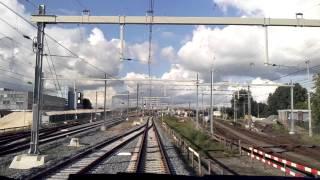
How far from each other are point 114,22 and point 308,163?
16.9 metres

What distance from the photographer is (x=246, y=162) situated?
3044cm

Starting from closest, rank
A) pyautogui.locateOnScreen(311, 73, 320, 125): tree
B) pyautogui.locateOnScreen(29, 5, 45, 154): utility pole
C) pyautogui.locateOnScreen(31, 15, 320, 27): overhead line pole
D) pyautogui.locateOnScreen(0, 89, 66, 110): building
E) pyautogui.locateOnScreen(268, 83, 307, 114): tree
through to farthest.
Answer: pyautogui.locateOnScreen(31, 15, 320, 27): overhead line pole < pyautogui.locateOnScreen(29, 5, 45, 154): utility pole < pyautogui.locateOnScreen(311, 73, 320, 125): tree < pyautogui.locateOnScreen(0, 89, 66, 110): building < pyautogui.locateOnScreen(268, 83, 307, 114): tree

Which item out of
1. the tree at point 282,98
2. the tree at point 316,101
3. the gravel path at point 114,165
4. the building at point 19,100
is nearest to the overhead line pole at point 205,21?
the gravel path at point 114,165

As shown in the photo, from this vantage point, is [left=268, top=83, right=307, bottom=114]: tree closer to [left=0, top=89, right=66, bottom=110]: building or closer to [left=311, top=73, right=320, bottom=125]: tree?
[left=0, top=89, right=66, bottom=110]: building

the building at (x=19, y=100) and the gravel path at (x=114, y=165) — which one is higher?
the building at (x=19, y=100)

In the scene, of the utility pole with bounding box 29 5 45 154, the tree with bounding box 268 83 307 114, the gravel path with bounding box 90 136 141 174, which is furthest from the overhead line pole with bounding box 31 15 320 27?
the tree with bounding box 268 83 307 114

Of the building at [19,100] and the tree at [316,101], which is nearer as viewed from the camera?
the tree at [316,101]

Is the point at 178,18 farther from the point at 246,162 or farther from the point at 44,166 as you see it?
the point at 246,162

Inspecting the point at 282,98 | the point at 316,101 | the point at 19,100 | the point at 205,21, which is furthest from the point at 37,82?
the point at 282,98

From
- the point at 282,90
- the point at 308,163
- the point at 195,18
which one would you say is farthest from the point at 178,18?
the point at 282,90

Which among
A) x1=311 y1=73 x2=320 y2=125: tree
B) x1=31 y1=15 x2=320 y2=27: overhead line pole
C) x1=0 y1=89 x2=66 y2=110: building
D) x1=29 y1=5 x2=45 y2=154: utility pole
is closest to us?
x1=31 y1=15 x2=320 y2=27: overhead line pole

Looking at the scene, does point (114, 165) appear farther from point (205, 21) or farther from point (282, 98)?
point (282, 98)

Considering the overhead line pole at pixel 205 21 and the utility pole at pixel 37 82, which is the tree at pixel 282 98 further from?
the overhead line pole at pixel 205 21

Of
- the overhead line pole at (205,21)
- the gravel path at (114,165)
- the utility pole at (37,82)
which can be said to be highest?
the overhead line pole at (205,21)
